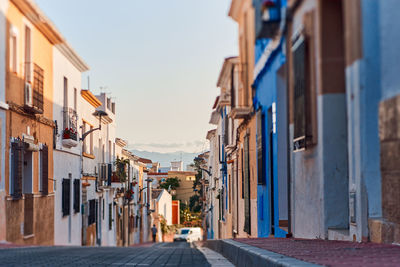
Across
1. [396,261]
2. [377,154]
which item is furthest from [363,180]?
[396,261]

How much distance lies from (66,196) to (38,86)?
22.2ft

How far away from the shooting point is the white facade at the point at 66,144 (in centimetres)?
2377

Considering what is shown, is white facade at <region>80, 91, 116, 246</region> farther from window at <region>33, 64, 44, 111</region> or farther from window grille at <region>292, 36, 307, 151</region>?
window grille at <region>292, 36, 307, 151</region>

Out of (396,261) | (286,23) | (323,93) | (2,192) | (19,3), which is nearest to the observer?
(396,261)

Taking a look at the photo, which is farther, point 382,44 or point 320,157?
point 320,157

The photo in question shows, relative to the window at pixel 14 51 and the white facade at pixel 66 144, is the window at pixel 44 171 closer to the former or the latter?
the white facade at pixel 66 144

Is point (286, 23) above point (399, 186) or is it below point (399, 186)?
above

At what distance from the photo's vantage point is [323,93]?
805 centimetres

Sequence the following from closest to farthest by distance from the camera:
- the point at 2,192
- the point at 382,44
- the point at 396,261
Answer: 1. the point at 396,261
2. the point at 382,44
3. the point at 2,192

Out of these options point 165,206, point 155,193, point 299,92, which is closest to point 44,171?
→ point 299,92

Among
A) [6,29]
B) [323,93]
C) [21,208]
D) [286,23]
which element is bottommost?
[21,208]

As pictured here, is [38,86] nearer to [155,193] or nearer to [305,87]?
[305,87]

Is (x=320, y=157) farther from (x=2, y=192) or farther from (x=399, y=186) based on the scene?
(x=2, y=192)

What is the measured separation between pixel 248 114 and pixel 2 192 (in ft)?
23.9
